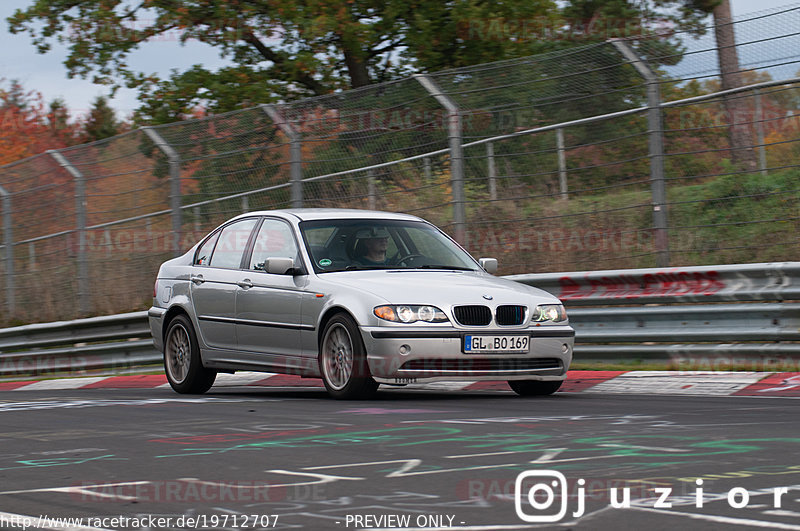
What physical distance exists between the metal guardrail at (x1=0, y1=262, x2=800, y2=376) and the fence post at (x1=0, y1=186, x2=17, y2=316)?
34.0 feet

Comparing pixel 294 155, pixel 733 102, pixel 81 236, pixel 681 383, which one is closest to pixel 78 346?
pixel 81 236

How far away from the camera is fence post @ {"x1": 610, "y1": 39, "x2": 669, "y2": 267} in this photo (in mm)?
Answer: 11234

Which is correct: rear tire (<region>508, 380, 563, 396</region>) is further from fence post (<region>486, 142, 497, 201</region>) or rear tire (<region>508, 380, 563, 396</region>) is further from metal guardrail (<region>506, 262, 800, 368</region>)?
fence post (<region>486, 142, 497, 201</region>)

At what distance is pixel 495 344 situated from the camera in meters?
9.05

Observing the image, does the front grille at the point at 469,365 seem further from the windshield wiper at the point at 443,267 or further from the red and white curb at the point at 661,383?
the windshield wiper at the point at 443,267

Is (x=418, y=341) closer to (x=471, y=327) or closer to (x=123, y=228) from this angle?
(x=471, y=327)

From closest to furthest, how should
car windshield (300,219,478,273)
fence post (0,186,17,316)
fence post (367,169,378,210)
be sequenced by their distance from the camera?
car windshield (300,219,478,273) → fence post (367,169,378,210) → fence post (0,186,17,316)

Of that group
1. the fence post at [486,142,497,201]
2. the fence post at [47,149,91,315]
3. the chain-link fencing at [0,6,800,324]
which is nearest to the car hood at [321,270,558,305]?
the chain-link fencing at [0,6,800,324]

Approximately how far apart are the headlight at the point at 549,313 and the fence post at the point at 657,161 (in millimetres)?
2050

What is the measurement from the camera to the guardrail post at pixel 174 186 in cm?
1578

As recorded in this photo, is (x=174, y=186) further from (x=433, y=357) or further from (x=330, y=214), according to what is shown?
(x=433, y=357)

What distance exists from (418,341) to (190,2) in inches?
764

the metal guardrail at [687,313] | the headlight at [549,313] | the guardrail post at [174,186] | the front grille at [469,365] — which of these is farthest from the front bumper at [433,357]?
the guardrail post at [174,186]

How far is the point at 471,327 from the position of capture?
901 cm
